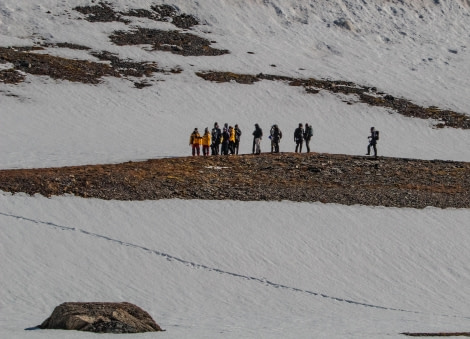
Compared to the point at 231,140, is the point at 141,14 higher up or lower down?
higher up

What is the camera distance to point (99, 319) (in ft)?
46.4

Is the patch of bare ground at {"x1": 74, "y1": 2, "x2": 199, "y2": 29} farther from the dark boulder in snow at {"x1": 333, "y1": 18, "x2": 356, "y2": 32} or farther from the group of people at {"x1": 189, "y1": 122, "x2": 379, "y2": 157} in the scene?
the group of people at {"x1": 189, "y1": 122, "x2": 379, "y2": 157}

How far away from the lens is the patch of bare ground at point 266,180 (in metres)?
28.6

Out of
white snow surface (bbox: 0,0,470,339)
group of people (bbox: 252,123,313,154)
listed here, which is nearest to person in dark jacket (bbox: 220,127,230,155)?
group of people (bbox: 252,123,313,154)

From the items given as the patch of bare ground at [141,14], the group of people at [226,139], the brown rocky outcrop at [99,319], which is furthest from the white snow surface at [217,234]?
the patch of bare ground at [141,14]

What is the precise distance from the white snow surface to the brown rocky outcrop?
1.14 feet

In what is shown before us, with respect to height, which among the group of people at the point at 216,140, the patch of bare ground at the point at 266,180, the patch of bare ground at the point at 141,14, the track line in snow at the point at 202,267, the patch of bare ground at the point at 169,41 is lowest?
the track line in snow at the point at 202,267

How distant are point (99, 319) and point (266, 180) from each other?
1870 cm

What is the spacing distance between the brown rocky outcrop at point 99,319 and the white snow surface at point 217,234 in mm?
348

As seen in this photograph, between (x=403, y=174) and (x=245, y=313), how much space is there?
1776 cm

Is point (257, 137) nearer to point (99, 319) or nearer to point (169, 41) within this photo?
point (99, 319)

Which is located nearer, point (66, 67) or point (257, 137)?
point (257, 137)

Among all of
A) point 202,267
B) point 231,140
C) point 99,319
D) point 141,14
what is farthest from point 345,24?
point 99,319

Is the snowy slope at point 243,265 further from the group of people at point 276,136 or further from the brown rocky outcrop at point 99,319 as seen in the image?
the group of people at point 276,136
